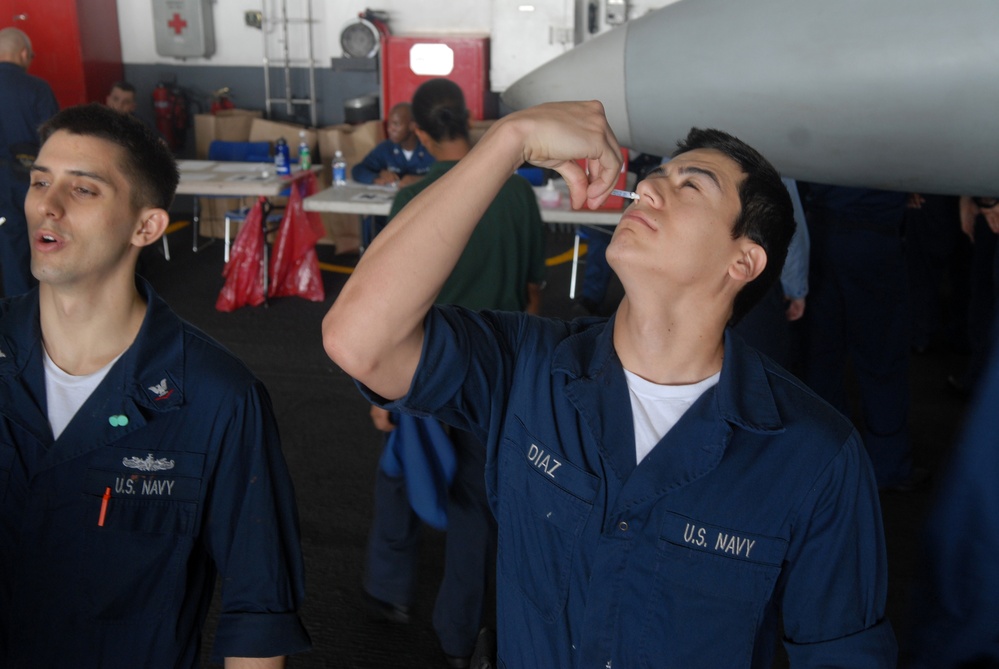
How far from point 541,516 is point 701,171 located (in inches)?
24.6

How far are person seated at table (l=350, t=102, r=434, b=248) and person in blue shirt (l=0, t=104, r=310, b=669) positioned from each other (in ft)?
14.3

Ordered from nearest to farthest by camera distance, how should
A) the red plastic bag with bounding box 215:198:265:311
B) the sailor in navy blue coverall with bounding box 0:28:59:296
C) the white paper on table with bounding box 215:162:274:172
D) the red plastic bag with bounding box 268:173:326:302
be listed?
the sailor in navy blue coverall with bounding box 0:28:59:296 < the red plastic bag with bounding box 215:198:265:311 < the red plastic bag with bounding box 268:173:326:302 < the white paper on table with bounding box 215:162:274:172

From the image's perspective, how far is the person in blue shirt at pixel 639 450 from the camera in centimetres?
130

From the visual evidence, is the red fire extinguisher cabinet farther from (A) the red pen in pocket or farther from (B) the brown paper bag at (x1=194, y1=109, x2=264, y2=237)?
(A) the red pen in pocket

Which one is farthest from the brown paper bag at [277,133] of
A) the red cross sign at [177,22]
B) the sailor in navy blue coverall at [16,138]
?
the sailor in navy blue coverall at [16,138]

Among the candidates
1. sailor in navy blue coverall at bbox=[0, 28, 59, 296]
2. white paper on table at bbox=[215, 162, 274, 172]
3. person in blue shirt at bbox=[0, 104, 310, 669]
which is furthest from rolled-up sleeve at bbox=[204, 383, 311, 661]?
white paper on table at bbox=[215, 162, 274, 172]

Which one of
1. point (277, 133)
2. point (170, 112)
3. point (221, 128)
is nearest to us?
point (277, 133)

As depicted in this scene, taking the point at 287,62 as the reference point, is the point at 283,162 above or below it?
below

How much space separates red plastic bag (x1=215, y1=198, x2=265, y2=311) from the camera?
6090mm

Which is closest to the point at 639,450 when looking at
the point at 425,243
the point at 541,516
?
the point at 541,516

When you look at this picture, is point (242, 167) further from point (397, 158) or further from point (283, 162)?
point (397, 158)

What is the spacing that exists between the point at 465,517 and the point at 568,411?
1.31 m

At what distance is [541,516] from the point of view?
138 centimetres

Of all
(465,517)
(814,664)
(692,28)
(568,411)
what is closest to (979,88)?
(692,28)
